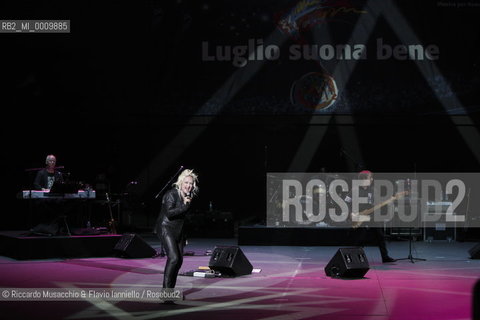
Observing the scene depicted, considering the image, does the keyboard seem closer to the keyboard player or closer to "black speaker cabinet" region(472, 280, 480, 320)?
the keyboard player

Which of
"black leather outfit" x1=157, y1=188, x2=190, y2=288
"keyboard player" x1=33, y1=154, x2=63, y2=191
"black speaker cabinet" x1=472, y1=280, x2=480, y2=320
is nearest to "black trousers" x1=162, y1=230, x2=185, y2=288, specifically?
"black leather outfit" x1=157, y1=188, x2=190, y2=288

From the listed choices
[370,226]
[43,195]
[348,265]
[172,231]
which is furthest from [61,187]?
[370,226]

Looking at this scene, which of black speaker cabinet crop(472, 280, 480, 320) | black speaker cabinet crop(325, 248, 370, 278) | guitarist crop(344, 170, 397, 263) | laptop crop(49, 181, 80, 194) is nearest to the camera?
black speaker cabinet crop(472, 280, 480, 320)

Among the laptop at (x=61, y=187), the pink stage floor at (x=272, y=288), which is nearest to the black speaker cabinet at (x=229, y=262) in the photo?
the pink stage floor at (x=272, y=288)

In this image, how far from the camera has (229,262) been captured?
9836 mm

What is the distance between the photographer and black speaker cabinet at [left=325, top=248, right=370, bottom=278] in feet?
31.3

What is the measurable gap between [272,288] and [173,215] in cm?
233

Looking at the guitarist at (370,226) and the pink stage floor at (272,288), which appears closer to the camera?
the pink stage floor at (272,288)

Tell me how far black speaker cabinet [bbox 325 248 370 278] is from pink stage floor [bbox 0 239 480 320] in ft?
0.56

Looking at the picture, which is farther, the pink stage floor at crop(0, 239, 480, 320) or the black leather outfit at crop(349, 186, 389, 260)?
the black leather outfit at crop(349, 186, 389, 260)

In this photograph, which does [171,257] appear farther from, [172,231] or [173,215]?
[173,215]

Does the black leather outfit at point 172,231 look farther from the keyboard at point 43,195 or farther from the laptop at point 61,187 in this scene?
the keyboard at point 43,195

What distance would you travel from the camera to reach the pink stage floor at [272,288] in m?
7.04

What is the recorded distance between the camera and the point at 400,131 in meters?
17.8
